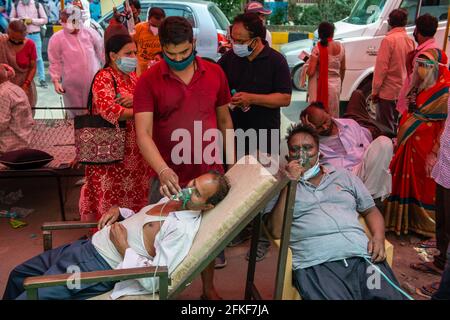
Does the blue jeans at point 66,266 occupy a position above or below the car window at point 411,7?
below

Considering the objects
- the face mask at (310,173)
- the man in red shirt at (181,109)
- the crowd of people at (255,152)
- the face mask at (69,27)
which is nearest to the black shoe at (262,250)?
the crowd of people at (255,152)

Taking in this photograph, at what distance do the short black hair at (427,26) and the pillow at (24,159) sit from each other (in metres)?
3.66

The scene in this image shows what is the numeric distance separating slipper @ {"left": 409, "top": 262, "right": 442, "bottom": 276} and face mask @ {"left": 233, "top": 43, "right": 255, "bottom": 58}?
189 centimetres

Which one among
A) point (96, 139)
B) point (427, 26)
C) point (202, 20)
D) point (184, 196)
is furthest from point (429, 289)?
point (202, 20)

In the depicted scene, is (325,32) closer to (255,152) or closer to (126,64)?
(255,152)

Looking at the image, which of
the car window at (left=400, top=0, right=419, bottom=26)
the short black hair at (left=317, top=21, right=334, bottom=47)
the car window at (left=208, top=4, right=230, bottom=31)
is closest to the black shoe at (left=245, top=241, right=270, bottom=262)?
the short black hair at (left=317, top=21, right=334, bottom=47)

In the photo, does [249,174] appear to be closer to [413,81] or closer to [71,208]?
[413,81]

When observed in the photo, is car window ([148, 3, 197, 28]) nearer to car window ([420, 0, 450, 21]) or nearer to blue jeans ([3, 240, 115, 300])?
car window ([420, 0, 450, 21])

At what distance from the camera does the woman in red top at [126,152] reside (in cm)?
322

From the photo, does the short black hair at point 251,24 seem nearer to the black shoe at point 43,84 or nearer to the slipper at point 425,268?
the slipper at point 425,268

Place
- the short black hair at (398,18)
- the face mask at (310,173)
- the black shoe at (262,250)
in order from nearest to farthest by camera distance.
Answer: the face mask at (310,173), the black shoe at (262,250), the short black hair at (398,18)

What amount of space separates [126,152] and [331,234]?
59.1 inches

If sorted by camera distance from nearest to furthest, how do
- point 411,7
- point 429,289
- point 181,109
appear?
point 181,109 → point 429,289 → point 411,7

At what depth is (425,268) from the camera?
3531 millimetres
